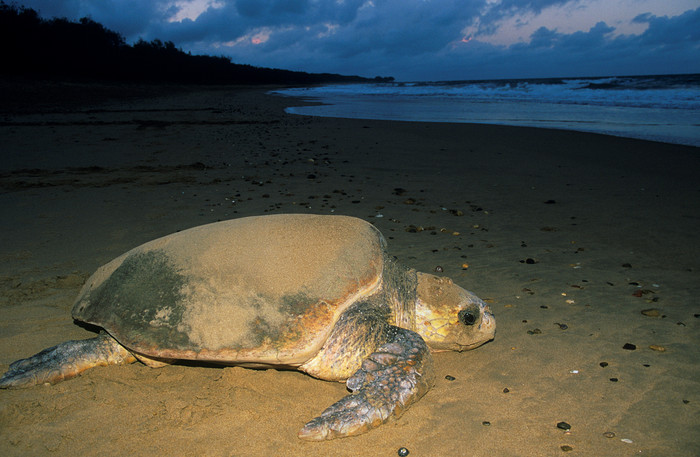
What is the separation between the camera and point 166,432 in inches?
86.7

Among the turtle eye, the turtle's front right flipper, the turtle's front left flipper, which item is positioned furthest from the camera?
the turtle eye

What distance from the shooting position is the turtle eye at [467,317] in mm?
2822

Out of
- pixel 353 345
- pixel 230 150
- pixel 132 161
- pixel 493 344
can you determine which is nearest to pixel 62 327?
pixel 353 345

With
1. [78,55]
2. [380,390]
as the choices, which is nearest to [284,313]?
[380,390]

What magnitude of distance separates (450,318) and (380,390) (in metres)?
0.85

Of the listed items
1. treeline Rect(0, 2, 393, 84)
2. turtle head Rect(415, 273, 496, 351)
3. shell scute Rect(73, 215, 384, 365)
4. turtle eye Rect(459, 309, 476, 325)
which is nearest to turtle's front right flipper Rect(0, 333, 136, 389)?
shell scute Rect(73, 215, 384, 365)

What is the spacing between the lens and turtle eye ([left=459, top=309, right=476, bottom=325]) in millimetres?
2822

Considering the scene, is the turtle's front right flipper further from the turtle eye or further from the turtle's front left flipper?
the turtle eye

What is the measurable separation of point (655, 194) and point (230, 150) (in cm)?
887

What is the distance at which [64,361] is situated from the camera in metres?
2.68

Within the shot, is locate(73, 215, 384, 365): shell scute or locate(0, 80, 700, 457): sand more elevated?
locate(73, 215, 384, 365): shell scute

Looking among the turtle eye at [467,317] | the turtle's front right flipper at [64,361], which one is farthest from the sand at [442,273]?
the turtle eye at [467,317]

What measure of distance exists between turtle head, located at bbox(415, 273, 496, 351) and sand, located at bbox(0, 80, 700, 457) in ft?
0.46

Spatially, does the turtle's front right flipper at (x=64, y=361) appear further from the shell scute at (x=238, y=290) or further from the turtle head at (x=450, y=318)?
the turtle head at (x=450, y=318)
